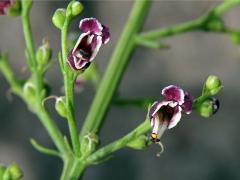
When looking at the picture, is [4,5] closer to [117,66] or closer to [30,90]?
[30,90]

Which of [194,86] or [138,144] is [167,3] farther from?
[138,144]

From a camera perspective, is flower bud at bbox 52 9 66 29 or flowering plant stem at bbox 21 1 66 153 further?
flowering plant stem at bbox 21 1 66 153

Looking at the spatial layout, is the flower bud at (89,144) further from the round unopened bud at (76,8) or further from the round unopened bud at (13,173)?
the round unopened bud at (76,8)

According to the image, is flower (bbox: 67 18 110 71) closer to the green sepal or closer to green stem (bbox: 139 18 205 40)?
the green sepal

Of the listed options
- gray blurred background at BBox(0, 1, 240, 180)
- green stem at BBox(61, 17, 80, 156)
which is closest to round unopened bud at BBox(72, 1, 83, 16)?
green stem at BBox(61, 17, 80, 156)

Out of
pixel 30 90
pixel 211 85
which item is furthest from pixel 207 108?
pixel 30 90
